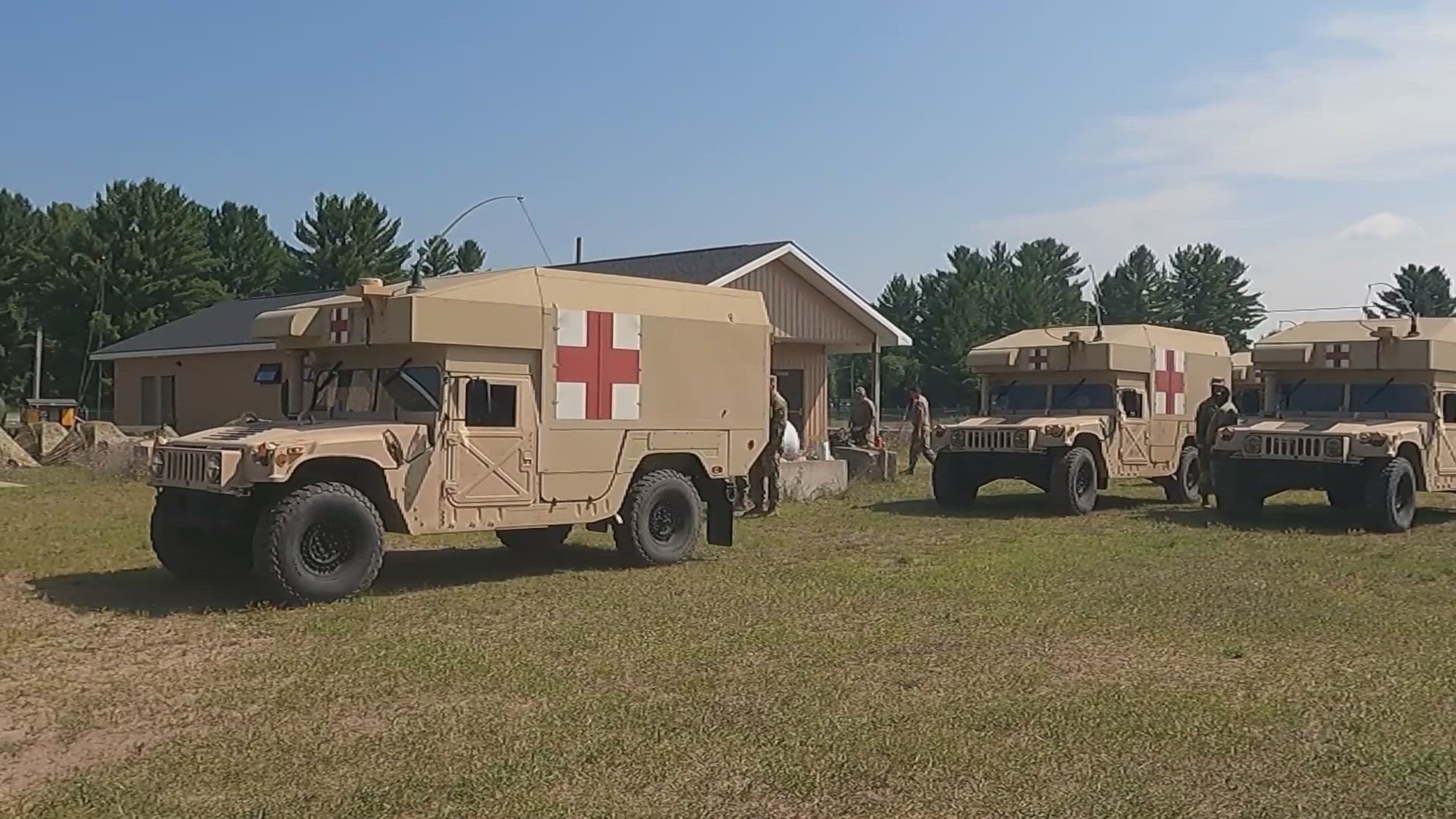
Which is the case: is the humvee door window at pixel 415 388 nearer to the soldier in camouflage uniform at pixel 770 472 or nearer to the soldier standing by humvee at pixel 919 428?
the soldier in camouflage uniform at pixel 770 472

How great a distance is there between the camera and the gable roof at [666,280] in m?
22.6

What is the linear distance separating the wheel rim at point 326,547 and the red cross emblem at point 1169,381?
11.4 meters

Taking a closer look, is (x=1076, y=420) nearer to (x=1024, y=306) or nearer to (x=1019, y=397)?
(x=1019, y=397)

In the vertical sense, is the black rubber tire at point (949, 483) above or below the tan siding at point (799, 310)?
below

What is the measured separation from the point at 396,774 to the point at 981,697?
2843 mm

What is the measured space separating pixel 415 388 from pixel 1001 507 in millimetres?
9148

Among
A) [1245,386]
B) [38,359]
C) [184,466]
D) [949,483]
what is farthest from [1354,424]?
[38,359]

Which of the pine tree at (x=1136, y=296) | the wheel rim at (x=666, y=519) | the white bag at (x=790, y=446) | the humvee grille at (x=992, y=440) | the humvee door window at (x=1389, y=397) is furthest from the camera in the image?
the pine tree at (x=1136, y=296)

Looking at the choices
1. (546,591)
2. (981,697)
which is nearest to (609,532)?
(546,591)

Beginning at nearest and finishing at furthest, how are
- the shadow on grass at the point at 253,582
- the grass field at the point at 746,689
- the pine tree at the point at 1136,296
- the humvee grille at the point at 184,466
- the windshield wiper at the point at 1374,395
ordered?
the grass field at the point at 746,689
the humvee grille at the point at 184,466
the shadow on grass at the point at 253,582
the windshield wiper at the point at 1374,395
the pine tree at the point at 1136,296

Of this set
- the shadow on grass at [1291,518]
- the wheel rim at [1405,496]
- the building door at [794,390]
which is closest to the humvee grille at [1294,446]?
the shadow on grass at [1291,518]

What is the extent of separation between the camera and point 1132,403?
17438 millimetres

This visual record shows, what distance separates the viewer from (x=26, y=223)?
47750 millimetres

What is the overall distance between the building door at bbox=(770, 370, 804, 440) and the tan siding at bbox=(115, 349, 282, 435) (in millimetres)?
8657
